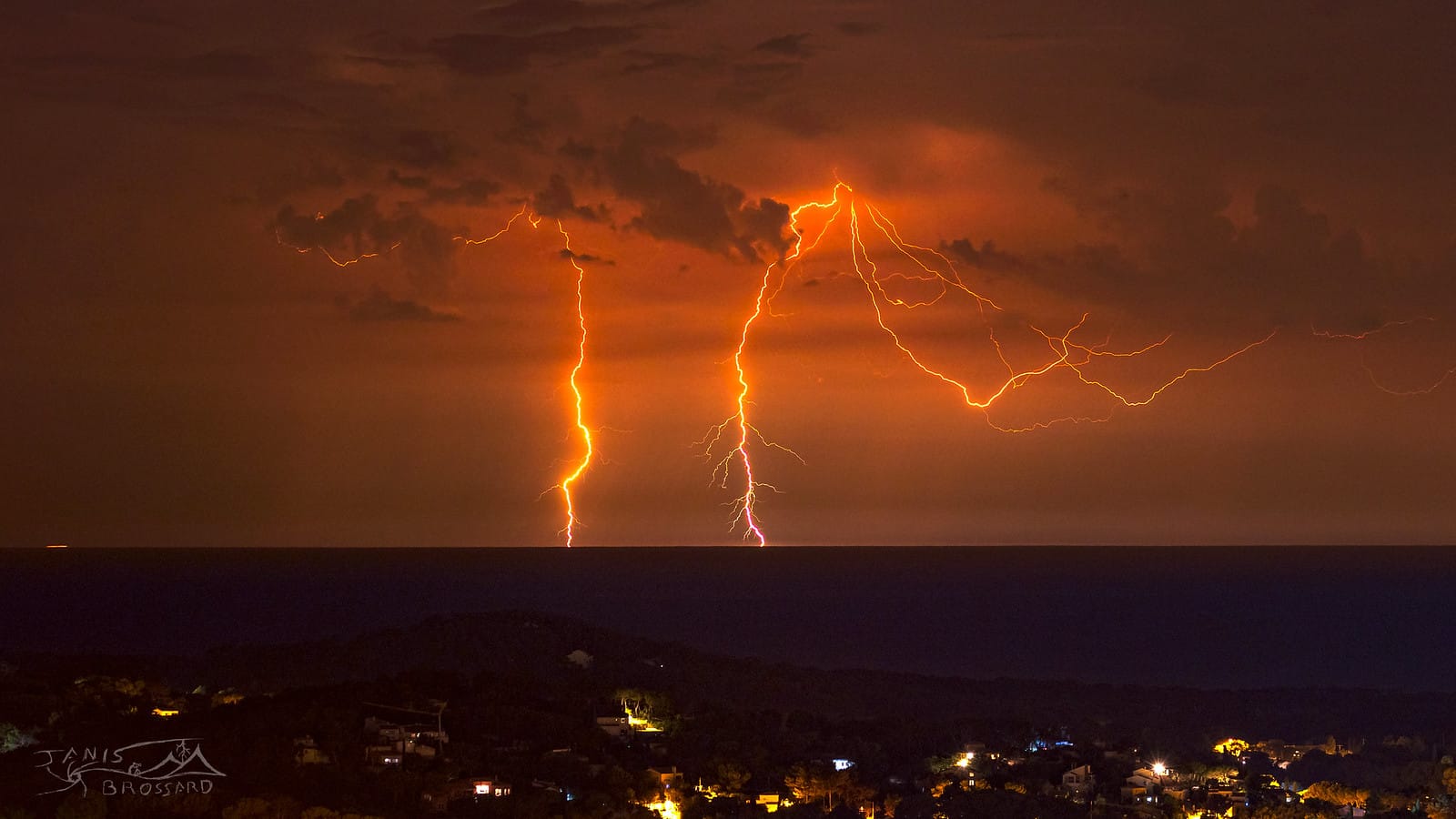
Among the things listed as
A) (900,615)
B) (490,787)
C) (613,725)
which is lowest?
(490,787)

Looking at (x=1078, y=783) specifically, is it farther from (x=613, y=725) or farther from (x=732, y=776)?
(x=613, y=725)

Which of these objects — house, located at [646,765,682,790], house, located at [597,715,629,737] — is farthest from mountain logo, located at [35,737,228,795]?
house, located at [597,715,629,737]

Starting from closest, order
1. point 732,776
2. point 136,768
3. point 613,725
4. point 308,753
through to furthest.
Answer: point 136,768
point 308,753
point 732,776
point 613,725

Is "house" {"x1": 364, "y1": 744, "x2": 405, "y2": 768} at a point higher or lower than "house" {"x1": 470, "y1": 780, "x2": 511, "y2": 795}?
higher

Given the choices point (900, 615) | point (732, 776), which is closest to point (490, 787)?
point (732, 776)

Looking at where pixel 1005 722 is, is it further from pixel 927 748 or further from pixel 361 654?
pixel 361 654

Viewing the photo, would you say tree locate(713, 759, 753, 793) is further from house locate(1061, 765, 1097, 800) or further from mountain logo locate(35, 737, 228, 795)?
mountain logo locate(35, 737, 228, 795)

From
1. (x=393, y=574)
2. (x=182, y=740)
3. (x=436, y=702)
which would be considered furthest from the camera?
(x=393, y=574)

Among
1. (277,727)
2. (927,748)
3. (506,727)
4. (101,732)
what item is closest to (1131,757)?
(927,748)

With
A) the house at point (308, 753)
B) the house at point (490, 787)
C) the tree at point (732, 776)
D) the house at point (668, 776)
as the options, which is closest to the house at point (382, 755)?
the house at point (308, 753)
